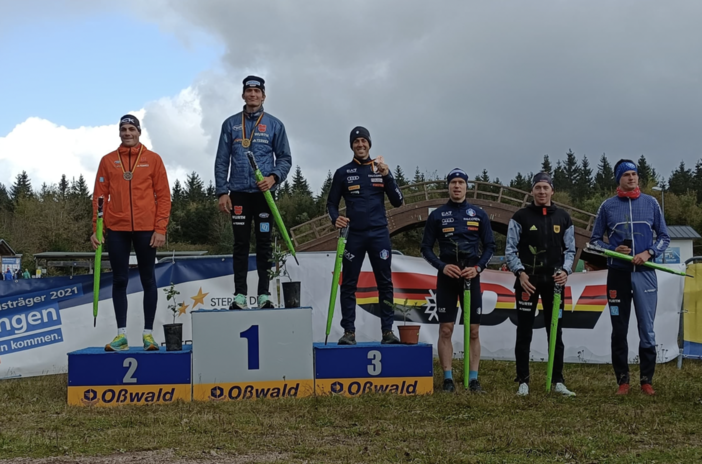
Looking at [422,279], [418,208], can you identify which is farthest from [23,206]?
[422,279]

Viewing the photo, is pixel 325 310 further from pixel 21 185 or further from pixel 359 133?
pixel 21 185

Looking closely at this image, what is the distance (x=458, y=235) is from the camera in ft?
21.9

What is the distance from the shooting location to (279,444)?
443 centimetres

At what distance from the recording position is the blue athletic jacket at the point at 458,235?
21.8 ft

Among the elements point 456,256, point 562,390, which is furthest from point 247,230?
point 562,390

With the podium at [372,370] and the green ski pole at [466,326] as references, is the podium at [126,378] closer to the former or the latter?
the podium at [372,370]

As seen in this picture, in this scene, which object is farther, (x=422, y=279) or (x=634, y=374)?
(x=422, y=279)

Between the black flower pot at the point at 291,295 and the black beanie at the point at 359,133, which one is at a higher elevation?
the black beanie at the point at 359,133

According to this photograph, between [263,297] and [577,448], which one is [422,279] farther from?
[577,448]

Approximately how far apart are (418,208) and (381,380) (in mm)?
23124

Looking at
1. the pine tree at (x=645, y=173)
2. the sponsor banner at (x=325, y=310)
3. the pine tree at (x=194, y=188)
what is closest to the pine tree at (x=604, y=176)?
the pine tree at (x=645, y=173)

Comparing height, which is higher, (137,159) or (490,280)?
(137,159)

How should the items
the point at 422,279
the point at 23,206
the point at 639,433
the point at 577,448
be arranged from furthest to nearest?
1. the point at 23,206
2. the point at 422,279
3. the point at 639,433
4. the point at 577,448

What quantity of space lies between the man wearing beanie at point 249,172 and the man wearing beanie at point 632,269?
3.31 metres
